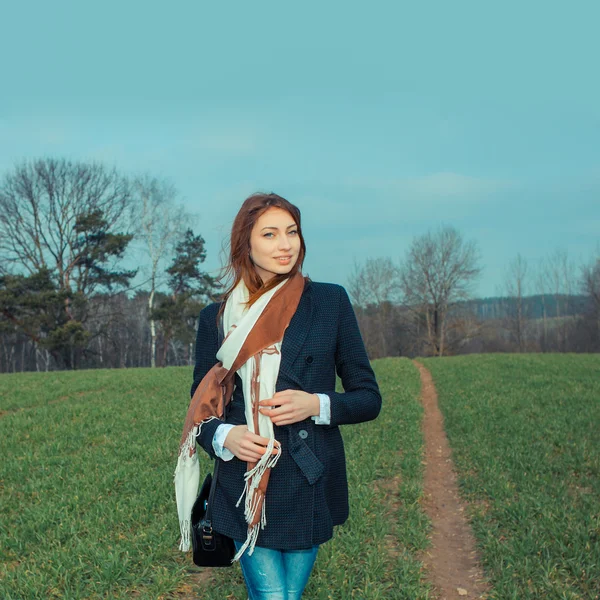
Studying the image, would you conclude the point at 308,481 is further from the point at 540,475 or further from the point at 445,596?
the point at 540,475

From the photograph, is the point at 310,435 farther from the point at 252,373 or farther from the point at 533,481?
the point at 533,481

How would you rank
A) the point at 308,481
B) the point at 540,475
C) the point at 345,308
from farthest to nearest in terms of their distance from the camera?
the point at 540,475 → the point at 345,308 → the point at 308,481

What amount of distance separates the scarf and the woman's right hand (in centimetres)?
2

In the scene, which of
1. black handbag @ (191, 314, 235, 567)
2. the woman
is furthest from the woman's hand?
black handbag @ (191, 314, 235, 567)

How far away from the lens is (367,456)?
850 centimetres

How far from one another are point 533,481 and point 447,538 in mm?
1928

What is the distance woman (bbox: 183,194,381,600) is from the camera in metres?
2.25

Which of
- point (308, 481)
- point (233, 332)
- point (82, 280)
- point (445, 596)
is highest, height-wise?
point (82, 280)

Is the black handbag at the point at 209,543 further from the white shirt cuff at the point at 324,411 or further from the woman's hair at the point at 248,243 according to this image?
the woman's hair at the point at 248,243

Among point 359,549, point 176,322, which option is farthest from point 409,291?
point 359,549

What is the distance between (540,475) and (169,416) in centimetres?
699

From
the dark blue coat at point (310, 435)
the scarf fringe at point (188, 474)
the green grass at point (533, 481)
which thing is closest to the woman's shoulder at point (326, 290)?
the dark blue coat at point (310, 435)

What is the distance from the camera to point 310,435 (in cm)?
233

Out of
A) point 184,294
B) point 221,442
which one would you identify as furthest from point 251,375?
point 184,294
